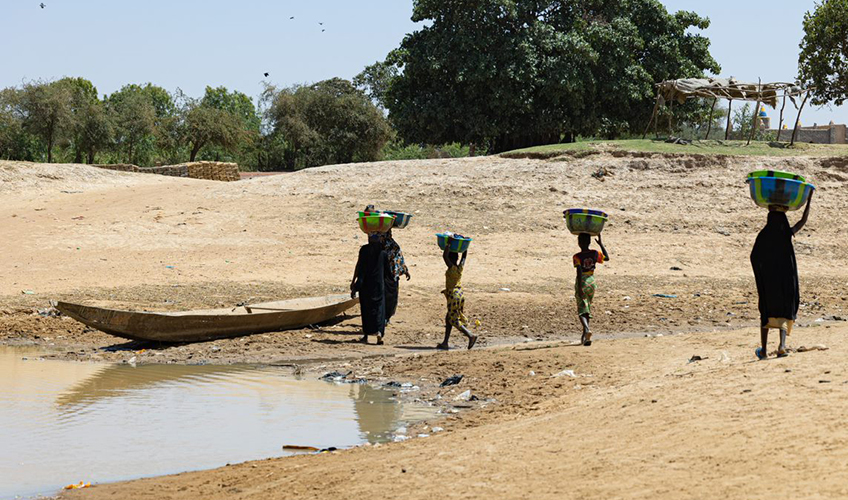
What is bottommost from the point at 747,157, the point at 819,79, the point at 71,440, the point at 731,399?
the point at 71,440

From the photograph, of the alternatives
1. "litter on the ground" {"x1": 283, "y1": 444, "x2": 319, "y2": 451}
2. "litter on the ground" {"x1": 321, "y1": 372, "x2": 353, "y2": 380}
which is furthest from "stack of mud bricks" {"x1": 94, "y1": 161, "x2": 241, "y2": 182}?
"litter on the ground" {"x1": 283, "y1": 444, "x2": 319, "y2": 451}

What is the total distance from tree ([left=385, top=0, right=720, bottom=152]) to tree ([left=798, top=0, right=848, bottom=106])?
3.65 metres

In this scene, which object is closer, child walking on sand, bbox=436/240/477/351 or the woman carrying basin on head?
child walking on sand, bbox=436/240/477/351

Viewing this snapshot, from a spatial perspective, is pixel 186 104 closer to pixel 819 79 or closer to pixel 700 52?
pixel 700 52

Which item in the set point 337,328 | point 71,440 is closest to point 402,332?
point 337,328

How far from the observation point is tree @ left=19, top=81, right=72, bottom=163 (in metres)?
41.5

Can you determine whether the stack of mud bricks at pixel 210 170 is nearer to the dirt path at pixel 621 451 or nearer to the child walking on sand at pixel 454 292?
the child walking on sand at pixel 454 292

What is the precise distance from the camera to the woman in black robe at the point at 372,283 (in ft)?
39.8

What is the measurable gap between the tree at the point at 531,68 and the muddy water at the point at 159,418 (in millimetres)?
22394

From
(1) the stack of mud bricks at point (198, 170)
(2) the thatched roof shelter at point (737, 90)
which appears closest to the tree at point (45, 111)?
Answer: (1) the stack of mud bricks at point (198, 170)

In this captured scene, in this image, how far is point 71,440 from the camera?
7914 mm

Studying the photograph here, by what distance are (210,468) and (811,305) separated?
1113cm

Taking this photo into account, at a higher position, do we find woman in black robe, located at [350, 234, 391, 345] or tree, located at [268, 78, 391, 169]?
tree, located at [268, 78, 391, 169]

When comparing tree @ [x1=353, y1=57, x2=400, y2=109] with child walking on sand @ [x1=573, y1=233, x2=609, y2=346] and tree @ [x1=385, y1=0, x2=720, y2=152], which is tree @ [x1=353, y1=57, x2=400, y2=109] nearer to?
tree @ [x1=385, y1=0, x2=720, y2=152]
